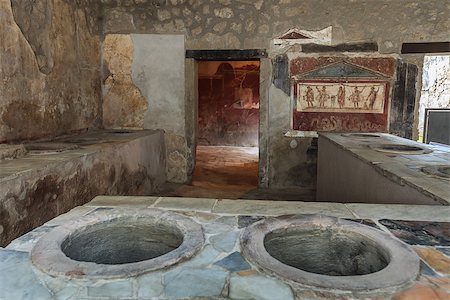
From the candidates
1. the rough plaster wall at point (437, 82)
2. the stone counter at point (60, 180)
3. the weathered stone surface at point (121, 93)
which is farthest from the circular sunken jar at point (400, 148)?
the rough plaster wall at point (437, 82)

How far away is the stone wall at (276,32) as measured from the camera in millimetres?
4688

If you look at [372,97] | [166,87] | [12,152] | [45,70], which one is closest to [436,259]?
[12,152]

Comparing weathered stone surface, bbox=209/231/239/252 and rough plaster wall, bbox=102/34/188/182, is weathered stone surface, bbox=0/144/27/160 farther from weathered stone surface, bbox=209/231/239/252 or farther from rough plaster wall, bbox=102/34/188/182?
rough plaster wall, bbox=102/34/188/182

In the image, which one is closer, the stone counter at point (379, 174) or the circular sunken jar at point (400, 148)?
the stone counter at point (379, 174)

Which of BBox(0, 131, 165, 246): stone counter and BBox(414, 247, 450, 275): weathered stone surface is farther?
BBox(0, 131, 165, 246): stone counter

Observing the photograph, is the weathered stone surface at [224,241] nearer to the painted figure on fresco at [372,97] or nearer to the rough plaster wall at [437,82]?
the painted figure on fresco at [372,97]

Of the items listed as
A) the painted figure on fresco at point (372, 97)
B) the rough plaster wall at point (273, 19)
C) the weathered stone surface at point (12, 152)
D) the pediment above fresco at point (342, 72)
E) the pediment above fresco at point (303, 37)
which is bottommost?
the weathered stone surface at point (12, 152)

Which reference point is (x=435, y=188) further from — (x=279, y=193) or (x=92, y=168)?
(x=279, y=193)

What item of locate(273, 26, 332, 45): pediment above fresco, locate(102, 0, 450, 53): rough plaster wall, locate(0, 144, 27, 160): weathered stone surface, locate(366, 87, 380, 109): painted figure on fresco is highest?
locate(102, 0, 450, 53): rough plaster wall

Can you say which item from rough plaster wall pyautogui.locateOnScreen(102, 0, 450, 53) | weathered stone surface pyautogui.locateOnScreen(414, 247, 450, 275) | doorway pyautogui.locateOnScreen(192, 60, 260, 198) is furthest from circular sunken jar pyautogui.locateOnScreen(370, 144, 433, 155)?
doorway pyautogui.locateOnScreen(192, 60, 260, 198)

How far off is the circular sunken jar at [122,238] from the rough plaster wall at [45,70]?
2192mm

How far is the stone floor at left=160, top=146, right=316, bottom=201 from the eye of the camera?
474cm

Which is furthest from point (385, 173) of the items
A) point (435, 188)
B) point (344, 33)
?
point (344, 33)

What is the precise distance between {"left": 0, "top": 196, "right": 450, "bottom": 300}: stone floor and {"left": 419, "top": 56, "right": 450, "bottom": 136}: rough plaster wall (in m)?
9.91
